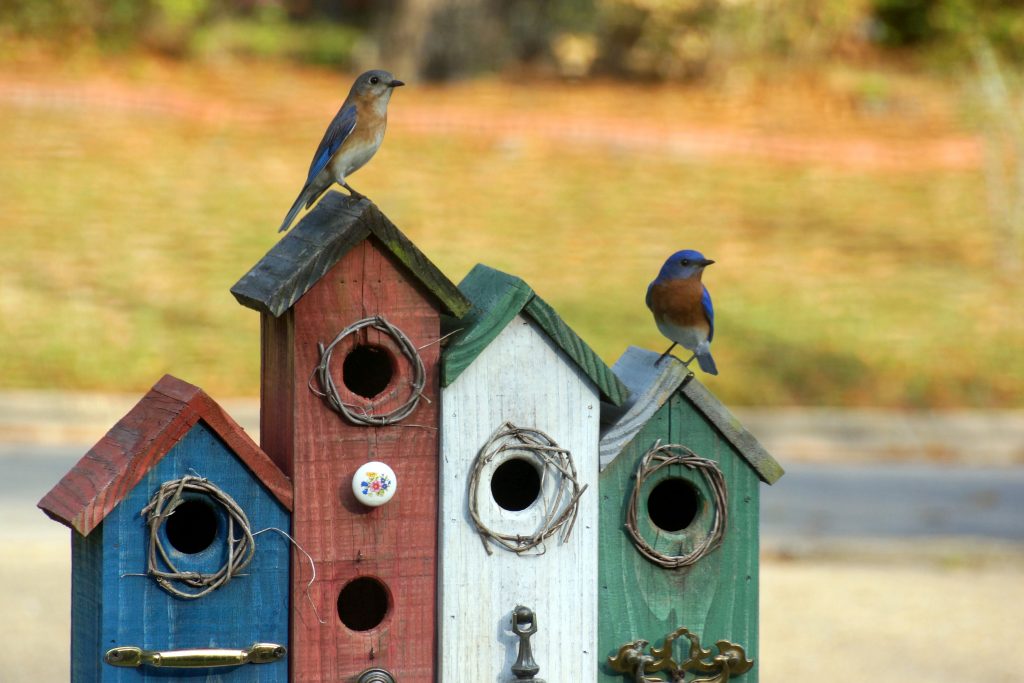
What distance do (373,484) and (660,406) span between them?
59 cm

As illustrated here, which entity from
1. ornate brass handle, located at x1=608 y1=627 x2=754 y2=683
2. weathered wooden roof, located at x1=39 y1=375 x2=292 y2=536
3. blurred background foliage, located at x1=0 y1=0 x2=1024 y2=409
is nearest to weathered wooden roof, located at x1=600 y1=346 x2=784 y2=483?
ornate brass handle, located at x1=608 y1=627 x2=754 y2=683

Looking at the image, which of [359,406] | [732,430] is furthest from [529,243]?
[359,406]

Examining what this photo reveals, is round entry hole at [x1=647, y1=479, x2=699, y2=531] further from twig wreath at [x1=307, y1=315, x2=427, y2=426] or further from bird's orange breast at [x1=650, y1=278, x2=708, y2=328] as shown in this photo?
twig wreath at [x1=307, y1=315, x2=427, y2=426]

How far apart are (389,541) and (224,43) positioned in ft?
61.0

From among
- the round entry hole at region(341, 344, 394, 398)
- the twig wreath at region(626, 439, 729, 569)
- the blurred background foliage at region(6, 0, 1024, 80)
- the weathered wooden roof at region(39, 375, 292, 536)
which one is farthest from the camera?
the blurred background foliage at region(6, 0, 1024, 80)

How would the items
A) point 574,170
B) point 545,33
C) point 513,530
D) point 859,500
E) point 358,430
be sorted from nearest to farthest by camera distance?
point 358,430 → point 513,530 → point 859,500 → point 574,170 → point 545,33

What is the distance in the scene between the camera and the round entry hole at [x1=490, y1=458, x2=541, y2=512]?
10.4 ft

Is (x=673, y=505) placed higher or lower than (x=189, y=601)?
higher

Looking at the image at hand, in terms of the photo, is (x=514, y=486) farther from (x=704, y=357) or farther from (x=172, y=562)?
(x=172, y=562)

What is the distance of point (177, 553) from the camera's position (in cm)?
273

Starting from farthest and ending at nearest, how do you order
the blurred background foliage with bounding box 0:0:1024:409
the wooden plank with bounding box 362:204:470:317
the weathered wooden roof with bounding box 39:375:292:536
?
the blurred background foliage with bounding box 0:0:1024:409, the wooden plank with bounding box 362:204:470:317, the weathered wooden roof with bounding box 39:375:292:536

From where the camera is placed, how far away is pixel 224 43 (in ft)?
67.3

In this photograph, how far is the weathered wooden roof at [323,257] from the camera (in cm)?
269

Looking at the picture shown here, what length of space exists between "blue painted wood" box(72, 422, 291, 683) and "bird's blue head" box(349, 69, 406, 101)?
2.63 ft
